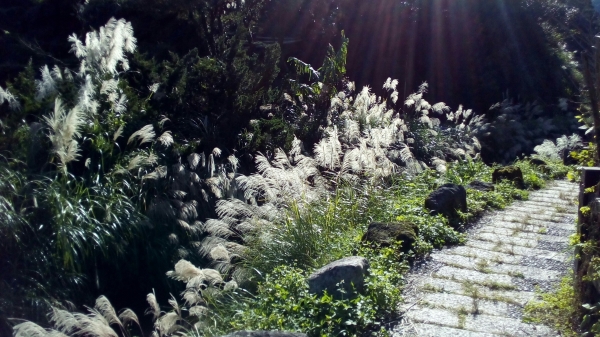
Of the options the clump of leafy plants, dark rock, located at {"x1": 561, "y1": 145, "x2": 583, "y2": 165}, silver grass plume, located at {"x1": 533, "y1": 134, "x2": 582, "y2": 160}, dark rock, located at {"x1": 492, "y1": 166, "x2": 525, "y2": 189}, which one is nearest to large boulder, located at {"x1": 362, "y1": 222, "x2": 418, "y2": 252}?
the clump of leafy plants

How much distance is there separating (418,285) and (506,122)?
11.8m

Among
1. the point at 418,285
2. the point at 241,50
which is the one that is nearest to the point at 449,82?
the point at 241,50

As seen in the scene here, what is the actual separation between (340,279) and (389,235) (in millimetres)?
1390

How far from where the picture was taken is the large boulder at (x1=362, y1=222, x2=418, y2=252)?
19.1 ft

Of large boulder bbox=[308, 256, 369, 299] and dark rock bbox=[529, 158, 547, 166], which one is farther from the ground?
dark rock bbox=[529, 158, 547, 166]

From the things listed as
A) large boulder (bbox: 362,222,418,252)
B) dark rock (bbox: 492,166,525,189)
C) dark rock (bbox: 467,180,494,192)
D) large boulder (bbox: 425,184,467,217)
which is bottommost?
large boulder (bbox: 362,222,418,252)

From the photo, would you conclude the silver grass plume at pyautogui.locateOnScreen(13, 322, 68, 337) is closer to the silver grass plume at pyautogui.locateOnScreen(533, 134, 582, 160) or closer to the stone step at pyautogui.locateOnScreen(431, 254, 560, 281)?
the stone step at pyautogui.locateOnScreen(431, 254, 560, 281)

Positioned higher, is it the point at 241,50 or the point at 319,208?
the point at 241,50

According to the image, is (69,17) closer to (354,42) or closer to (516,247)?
(354,42)

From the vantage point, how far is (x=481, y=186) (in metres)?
8.82

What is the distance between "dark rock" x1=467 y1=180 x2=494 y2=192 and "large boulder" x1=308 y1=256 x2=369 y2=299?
4.42 metres

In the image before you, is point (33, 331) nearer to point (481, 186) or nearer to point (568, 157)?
point (481, 186)

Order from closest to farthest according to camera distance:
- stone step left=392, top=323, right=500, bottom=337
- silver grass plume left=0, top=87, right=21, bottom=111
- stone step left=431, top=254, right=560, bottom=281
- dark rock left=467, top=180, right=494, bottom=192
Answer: stone step left=392, top=323, right=500, bottom=337 → stone step left=431, top=254, right=560, bottom=281 → silver grass plume left=0, top=87, right=21, bottom=111 → dark rock left=467, top=180, right=494, bottom=192

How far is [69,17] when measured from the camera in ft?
48.6
